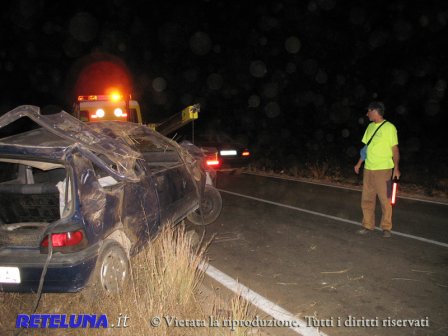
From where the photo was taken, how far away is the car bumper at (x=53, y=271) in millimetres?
3340

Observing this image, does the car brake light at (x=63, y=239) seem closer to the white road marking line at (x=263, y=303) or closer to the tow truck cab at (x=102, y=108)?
the white road marking line at (x=263, y=303)

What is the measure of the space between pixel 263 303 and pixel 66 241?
1.95 metres

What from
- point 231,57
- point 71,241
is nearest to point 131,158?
point 71,241

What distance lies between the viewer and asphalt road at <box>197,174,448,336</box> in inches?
143

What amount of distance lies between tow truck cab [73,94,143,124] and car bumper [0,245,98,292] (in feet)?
25.0

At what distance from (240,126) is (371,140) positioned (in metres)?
22.7

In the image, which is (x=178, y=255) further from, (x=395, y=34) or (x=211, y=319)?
(x=395, y=34)

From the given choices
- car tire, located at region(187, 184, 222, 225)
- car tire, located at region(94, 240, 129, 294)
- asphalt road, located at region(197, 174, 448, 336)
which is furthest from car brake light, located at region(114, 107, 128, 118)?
car tire, located at region(94, 240, 129, 294)

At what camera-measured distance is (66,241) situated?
338 cm

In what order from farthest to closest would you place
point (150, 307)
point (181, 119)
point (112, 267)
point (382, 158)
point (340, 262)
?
point (181, 119) < point (382, 158) < point (340, 262) < point (112, 267) < point (150, 307)

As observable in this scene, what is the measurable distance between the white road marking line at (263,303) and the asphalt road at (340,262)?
3.3 inches

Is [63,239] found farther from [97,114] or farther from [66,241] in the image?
[97,114]

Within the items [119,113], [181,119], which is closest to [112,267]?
[181,119]

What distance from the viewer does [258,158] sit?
17.9 metres
